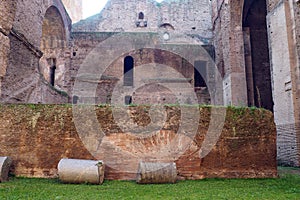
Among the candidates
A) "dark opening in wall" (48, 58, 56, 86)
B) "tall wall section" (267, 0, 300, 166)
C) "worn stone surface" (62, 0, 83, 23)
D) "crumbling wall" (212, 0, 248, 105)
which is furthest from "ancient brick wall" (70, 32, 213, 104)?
"tall wall section" (267, 0, 300, 166)

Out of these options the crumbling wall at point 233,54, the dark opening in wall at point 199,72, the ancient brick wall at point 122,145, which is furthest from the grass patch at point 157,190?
the dark opening in wall at point 199,72

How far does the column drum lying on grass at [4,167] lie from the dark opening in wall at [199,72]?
1208 centimetres

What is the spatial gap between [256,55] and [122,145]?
964 cm

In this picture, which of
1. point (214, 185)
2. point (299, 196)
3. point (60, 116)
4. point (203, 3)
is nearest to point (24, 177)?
point (60, 116)

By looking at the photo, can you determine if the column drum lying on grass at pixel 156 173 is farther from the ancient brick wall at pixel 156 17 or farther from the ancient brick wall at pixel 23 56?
the ancient brick wall at pixel 156 17

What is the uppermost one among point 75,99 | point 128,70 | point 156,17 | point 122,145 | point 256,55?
point 156,17

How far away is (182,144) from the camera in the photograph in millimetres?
5777

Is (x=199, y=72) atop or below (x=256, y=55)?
below

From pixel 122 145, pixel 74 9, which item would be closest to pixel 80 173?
pixel 122 145

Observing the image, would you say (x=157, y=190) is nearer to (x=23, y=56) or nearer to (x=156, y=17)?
(x=23, y=56)

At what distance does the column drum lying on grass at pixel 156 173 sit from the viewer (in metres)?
5.14

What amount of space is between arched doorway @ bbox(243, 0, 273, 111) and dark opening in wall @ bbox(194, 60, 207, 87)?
340 centimetres

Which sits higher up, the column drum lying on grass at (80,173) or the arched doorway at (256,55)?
the arched doorway at (256,55)

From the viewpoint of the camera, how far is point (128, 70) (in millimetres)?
16234
